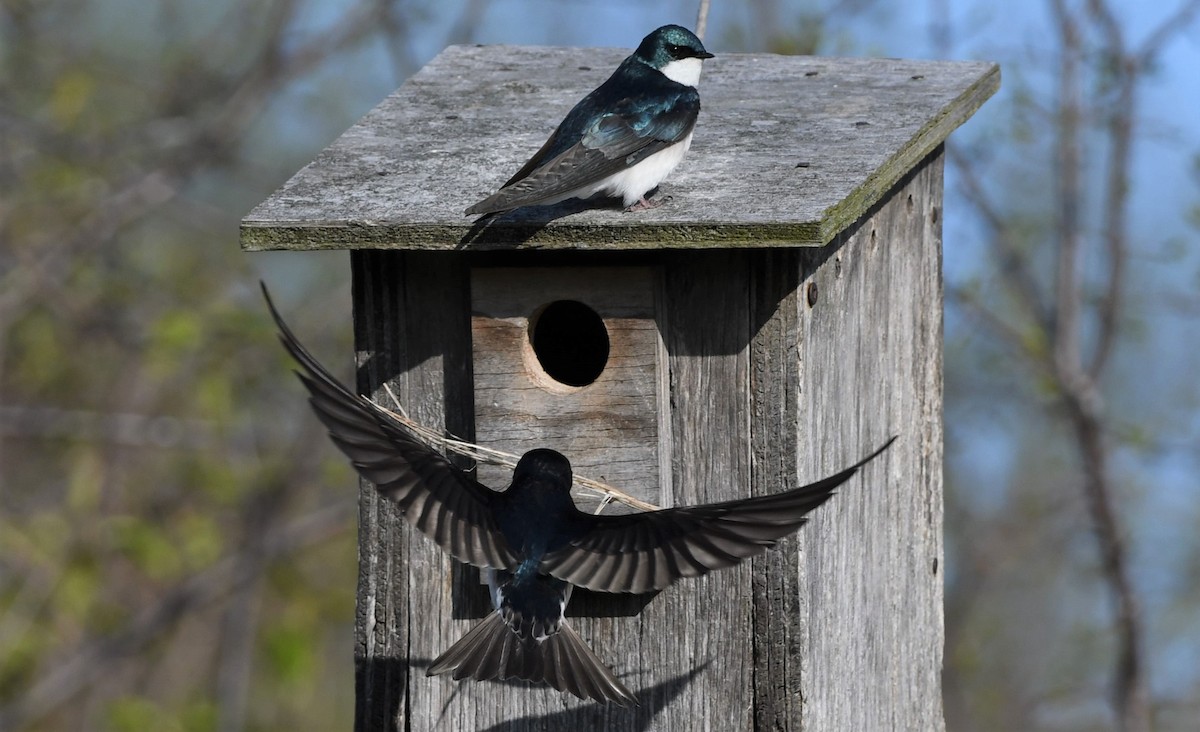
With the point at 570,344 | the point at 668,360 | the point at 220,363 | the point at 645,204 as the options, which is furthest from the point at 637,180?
the point at 220,363

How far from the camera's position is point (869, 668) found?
2553 millimetres

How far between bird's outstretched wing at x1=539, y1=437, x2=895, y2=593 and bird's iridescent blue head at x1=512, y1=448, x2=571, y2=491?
0.08 metres

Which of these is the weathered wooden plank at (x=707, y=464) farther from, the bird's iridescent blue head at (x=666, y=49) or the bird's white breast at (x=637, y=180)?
the bird's iridescent blue head at (x=666, y=49)

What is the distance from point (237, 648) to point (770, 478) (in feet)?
15.6

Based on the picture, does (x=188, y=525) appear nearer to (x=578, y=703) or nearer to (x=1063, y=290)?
(x=1063, y=290)

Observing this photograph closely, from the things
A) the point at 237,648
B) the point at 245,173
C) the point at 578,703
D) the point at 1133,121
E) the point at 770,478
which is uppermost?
the point at 245,173

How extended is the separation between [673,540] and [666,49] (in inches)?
34.4

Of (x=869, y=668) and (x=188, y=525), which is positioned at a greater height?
(x=188, y=525)

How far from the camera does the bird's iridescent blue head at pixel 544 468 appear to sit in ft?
6.84

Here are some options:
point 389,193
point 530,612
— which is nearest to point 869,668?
point 530,612

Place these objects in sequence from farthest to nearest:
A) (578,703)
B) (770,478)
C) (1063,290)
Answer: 1. (1063,290)
2. (578,703)
3. (770,478)

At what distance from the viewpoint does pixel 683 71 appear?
2.43 meters

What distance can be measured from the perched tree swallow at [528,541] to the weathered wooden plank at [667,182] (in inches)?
11.8

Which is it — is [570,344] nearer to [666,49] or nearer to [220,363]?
[666,49]
